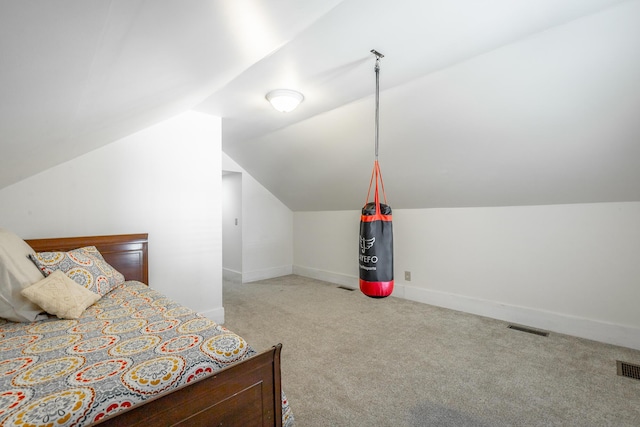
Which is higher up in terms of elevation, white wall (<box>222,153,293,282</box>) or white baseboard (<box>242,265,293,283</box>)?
white wall (<box>222,153,293,282</box>)

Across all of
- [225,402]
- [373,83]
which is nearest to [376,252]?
[225,402]

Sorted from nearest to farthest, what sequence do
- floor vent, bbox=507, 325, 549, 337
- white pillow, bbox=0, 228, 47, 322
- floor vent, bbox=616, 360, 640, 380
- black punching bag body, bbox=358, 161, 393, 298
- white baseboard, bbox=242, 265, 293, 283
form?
1. white pillow, bbox=0, 228, 47, 322
2. black punching bag body, bbox=358, 161, 393, 298
3. floor vent, bbox=616, 360, 640, 380
4. floor vent, bbox=507, 325, 549, 337
5. white baseboard, bbox=242, 265, 293, 283

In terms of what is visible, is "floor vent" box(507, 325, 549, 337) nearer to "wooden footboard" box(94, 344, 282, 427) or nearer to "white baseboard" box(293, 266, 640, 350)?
"white baseboard" box(293, 266, 640, 350)

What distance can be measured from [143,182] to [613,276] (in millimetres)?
4359

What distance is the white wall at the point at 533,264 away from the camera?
2596 millimetres

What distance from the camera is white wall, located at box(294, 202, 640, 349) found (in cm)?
260

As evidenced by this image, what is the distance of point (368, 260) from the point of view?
6.48ft

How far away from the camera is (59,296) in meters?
1.64

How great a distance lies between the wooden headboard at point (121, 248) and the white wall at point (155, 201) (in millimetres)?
118

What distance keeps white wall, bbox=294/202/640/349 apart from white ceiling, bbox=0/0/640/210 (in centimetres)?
21

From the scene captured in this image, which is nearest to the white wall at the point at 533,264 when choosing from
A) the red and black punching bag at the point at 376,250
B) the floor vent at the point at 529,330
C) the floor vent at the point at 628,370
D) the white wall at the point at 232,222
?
the floor vent at the point at 529,330

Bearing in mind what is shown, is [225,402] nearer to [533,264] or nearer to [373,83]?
[373,83]

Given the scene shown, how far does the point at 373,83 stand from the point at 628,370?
284cm

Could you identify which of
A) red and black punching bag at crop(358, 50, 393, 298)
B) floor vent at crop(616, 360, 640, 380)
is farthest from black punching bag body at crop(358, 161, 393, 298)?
floor vent at crop(616, 360, 640, 380)
